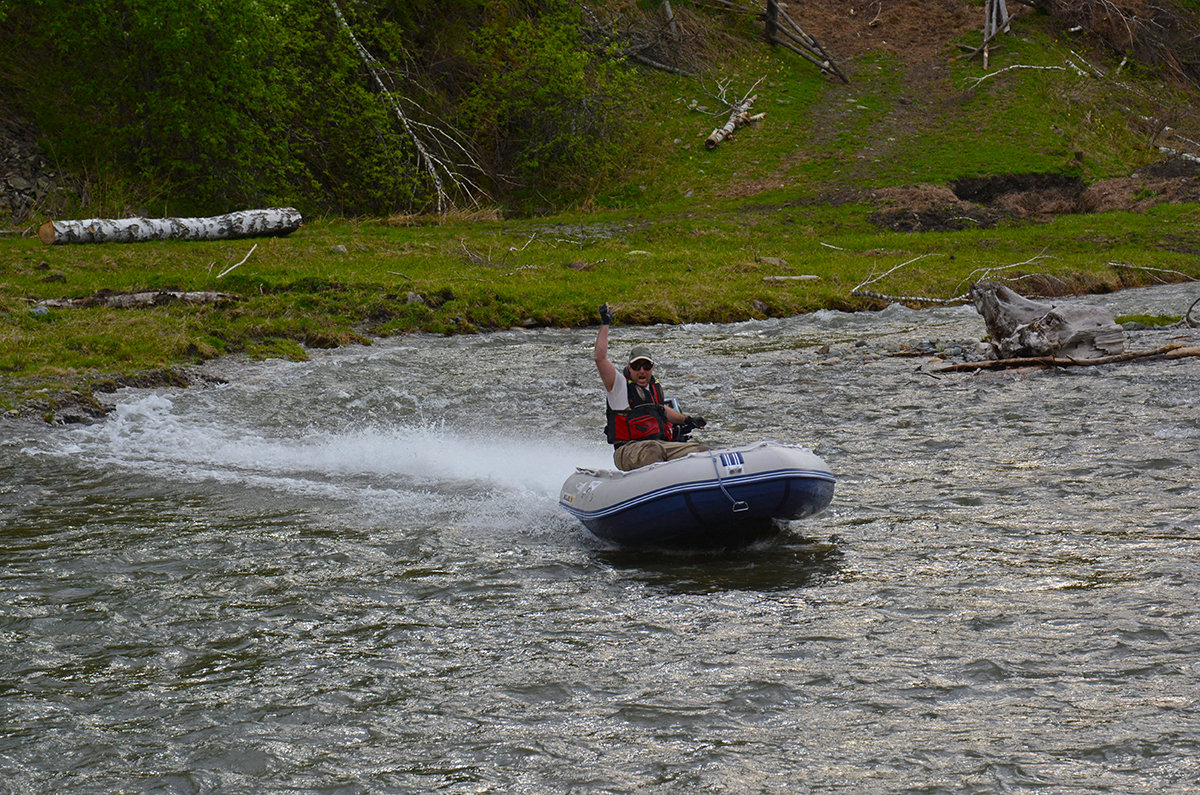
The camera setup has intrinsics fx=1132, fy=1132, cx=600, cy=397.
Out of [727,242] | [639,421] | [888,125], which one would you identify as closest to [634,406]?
[639,421]

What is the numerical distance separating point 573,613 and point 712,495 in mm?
1653

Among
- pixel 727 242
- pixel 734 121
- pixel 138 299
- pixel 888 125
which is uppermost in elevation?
pixel 734 121

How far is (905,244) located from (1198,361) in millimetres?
→ 13156

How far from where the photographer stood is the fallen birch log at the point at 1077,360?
49.4 feet

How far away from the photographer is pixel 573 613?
7.38 metres

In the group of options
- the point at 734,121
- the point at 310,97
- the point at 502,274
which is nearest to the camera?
the point at 502,274

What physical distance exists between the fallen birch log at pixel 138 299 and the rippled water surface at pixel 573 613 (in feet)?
18.6

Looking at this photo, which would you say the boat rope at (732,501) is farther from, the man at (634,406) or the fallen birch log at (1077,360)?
the fallen birch log at (1077,360)

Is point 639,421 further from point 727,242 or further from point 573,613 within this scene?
point 727,242

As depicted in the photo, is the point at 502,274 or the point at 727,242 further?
the point at 727,242

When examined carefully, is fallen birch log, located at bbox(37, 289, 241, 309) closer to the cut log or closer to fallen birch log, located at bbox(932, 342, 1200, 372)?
fallen birch log, located at bbox(932, 342, 1200, 372)

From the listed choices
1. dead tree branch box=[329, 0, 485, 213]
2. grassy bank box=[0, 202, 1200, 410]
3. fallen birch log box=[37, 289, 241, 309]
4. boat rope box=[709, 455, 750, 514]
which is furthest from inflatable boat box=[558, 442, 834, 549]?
dead tree branch box=[329, 0, 485, 213]

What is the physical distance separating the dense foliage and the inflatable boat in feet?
70.1

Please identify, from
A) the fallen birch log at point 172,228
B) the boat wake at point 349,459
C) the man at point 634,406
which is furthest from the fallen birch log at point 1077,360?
the fallen birch log at point 172,228
